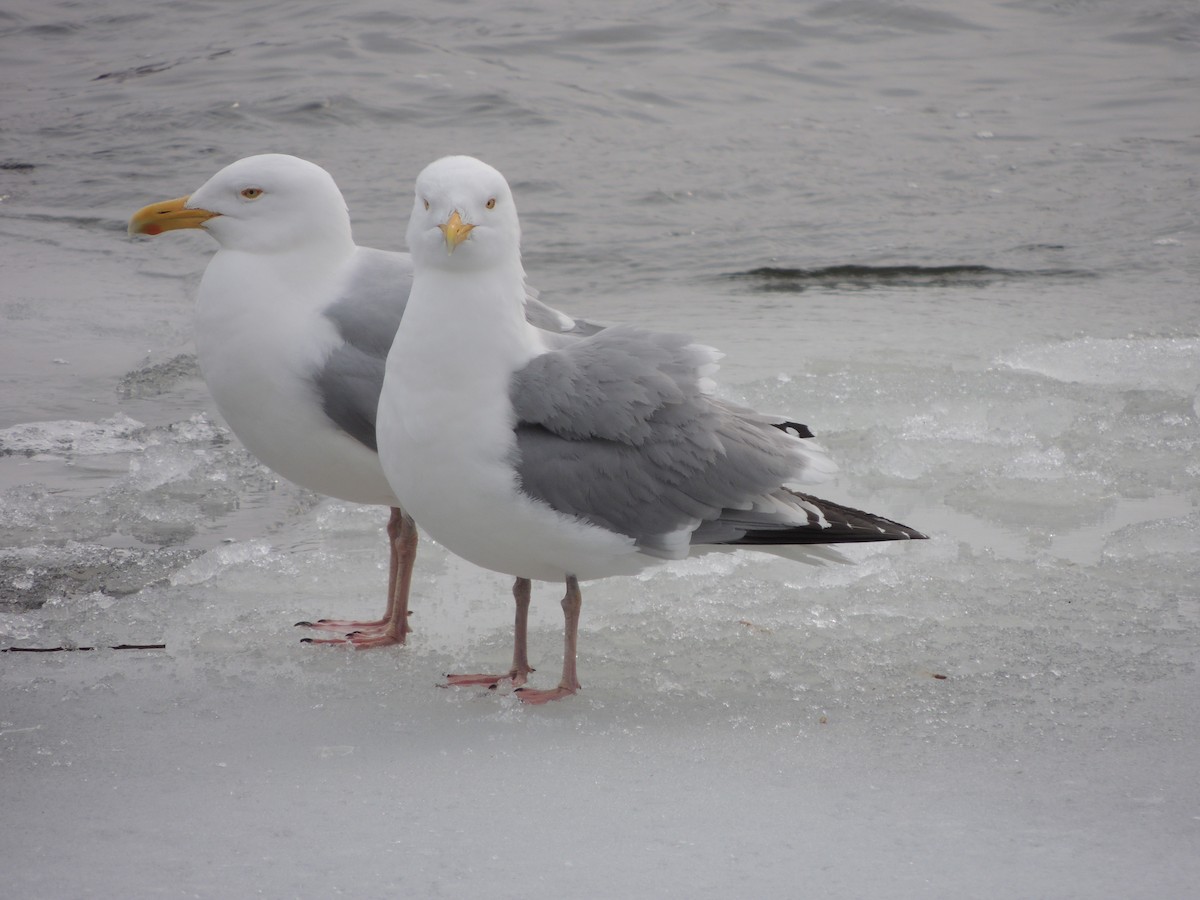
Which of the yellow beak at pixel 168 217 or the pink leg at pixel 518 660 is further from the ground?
the yellow beak at pixel 168 217

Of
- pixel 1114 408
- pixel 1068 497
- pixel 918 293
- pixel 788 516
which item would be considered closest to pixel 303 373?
pixel 788 516

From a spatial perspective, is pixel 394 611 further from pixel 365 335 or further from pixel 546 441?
pixel 546 441

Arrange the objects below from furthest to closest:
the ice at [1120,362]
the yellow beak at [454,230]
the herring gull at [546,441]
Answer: the ice at [1120,362] → the herring gull at [546,441] → the yellow beak at [454,230]

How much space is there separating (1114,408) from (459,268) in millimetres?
3090

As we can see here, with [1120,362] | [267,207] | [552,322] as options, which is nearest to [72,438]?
[267,207]

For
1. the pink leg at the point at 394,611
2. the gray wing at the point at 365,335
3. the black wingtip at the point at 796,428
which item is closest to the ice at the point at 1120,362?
the black wingtip at the point at 796,428

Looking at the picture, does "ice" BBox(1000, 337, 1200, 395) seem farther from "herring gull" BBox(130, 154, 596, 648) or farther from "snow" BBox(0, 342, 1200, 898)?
"herring gull" BBox(130, 154, 596, 648)

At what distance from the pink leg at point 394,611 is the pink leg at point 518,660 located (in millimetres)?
334

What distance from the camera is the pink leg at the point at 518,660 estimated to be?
3.40 metres

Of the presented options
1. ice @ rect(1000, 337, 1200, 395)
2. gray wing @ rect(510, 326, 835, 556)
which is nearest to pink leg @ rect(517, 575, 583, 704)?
gray wing @ rect(510, 326, 835, 556)

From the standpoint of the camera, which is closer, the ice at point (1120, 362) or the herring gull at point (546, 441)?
the herring gull at point (546, 441)

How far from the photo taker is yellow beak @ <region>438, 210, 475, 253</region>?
302 centimetres

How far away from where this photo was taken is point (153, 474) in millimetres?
4836

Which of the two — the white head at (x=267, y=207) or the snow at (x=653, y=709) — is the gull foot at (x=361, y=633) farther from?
the white head at (x=267, y=207)
